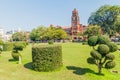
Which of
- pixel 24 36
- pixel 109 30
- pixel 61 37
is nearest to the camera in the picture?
pixel 109 30

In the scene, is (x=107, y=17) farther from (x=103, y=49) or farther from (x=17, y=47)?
(x=103, y=49)

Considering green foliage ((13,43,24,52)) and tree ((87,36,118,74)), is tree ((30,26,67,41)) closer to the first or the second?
green foliage ((13,43,24,52))

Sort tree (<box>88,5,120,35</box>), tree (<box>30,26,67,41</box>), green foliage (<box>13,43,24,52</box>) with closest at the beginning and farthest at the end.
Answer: green foliage (<box>13,43,24,52</box>)
tree (<box>88,5,120,35</box>)
tree (<box>30,26,67,41</box>)

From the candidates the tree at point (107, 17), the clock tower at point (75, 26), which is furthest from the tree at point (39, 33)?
the tree at point (107, 17)

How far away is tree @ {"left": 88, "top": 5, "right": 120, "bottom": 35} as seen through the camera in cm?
6531

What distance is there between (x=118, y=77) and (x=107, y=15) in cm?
5600

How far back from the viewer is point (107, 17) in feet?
222

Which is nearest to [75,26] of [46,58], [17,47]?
[17,47]

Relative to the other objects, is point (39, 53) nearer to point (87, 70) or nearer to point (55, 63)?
point (55, 63)

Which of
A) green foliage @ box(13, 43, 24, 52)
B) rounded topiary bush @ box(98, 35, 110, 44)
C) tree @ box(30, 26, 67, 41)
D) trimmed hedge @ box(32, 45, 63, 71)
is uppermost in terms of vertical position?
tree @ box(30, 26, 67, 41)

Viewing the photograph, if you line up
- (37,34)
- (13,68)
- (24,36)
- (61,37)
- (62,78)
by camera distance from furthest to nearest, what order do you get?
(24,36), (37,34), (61,37), (13,68), (62,78)

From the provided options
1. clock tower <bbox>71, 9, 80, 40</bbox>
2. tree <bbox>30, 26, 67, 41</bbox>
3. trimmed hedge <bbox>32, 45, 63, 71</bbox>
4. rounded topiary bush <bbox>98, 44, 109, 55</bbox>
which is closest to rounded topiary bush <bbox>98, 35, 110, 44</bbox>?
rounded topiary bush <bbox>98, 44, 109, 55</bbox>

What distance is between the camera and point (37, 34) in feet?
313

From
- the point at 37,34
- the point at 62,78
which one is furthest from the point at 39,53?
the point at 37,34
